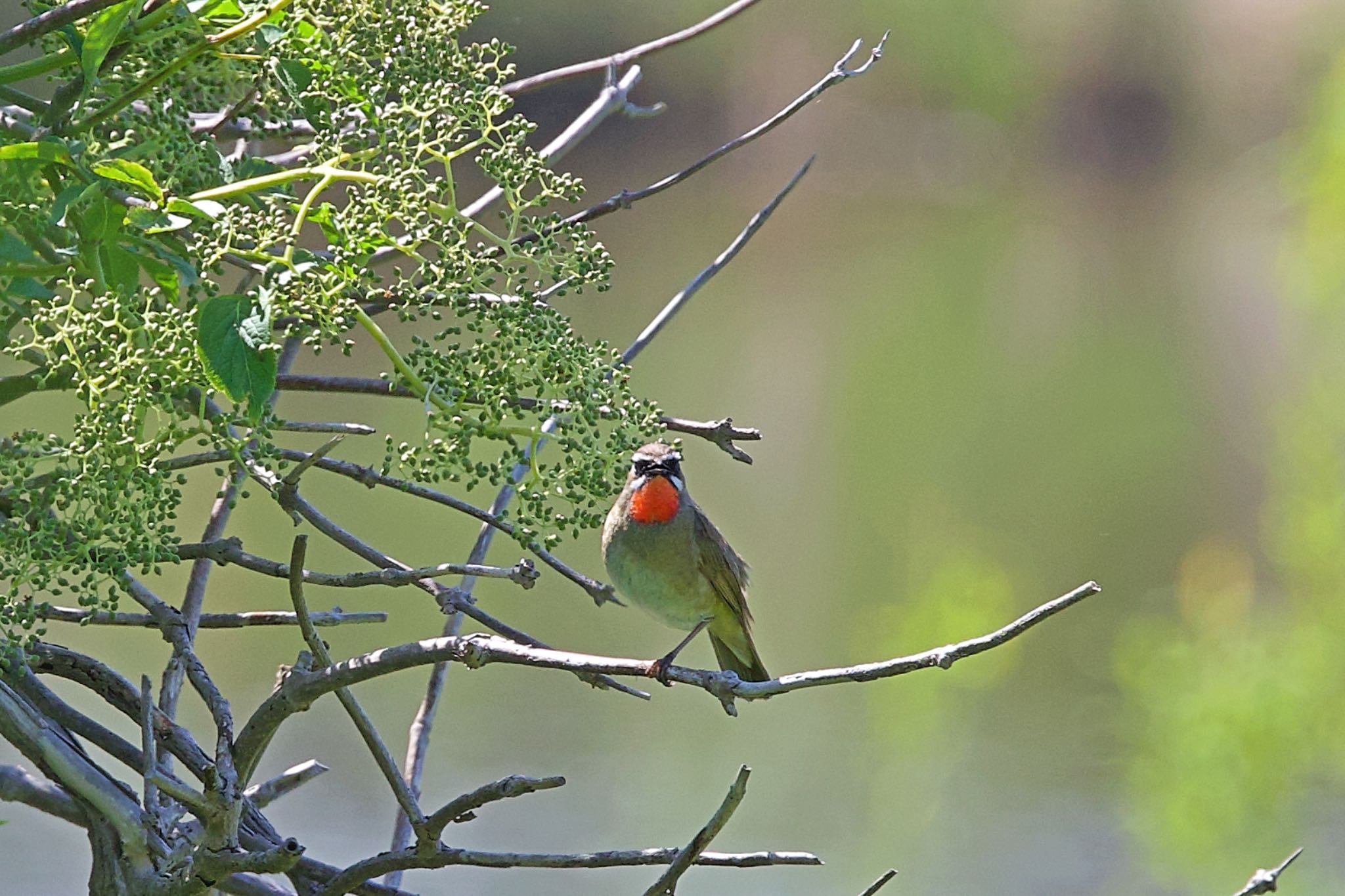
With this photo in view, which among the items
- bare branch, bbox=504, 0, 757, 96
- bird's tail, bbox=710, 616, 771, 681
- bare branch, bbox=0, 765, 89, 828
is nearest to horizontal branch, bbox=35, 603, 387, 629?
bare branch, bbox=0, 765, 89, 828

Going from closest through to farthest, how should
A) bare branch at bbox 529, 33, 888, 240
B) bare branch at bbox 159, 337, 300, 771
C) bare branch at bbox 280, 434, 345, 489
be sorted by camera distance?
bare branch at bbox 280, 434, 345, 489, bare branch at bbox 159, 337, 300, 771, bare branch at bbox 529, 33, 888, 240

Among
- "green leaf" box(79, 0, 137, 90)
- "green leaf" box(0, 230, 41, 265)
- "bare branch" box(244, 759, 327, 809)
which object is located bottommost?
"bare branch" box(244, 759, 327, 809)

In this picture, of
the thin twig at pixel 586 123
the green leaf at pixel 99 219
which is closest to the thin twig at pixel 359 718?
the green leaf at pixel 99 219

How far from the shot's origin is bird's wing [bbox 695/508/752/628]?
2602 millimetres

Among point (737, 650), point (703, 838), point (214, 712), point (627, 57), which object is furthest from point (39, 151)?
point (737, 650)

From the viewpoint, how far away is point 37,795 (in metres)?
1.04

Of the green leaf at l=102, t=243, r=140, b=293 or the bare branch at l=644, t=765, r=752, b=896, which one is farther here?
the green leaf at l=102, t=243, r=140, b=293

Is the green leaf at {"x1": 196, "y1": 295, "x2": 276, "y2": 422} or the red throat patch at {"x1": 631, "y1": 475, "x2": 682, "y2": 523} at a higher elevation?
the red throat patch at {"x1": 631, "y1": 475, "x2": 682, "y2": 523}

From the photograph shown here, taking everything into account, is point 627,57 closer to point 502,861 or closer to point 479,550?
point 479,550

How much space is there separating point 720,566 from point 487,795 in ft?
5.25

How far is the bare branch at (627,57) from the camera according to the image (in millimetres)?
1610

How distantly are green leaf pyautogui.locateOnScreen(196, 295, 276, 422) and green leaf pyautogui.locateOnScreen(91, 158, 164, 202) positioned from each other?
90mm

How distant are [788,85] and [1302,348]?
383 inches

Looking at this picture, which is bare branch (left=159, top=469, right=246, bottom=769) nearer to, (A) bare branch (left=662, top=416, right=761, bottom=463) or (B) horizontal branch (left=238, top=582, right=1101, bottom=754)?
(B) horizontal branch (left=238, top=582, right=1101, bottom=754)
